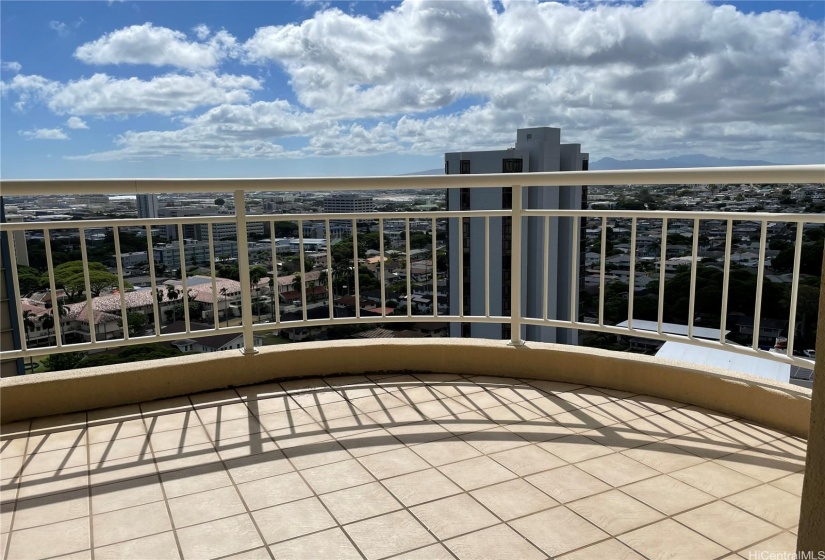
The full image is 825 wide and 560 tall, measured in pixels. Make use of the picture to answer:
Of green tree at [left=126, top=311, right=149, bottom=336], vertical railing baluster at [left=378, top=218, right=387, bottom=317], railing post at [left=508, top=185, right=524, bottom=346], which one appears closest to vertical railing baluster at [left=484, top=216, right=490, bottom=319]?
railing post at [left=508, top=185, right=524, bottom=346]

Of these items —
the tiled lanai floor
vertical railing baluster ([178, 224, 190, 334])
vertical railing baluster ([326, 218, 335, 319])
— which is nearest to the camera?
the tiled lanai floor

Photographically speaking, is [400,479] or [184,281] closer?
[400,479]

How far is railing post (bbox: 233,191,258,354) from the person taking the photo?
3.29 m

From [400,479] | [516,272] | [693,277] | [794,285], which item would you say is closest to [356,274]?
[516,272]

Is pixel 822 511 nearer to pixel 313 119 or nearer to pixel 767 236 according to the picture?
pixel 767 236

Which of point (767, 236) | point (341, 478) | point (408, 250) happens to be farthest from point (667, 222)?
point (341, 478)

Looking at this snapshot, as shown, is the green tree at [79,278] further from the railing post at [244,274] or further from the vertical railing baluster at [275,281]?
the vertical railing baluster at [275,281]

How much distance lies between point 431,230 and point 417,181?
34cm

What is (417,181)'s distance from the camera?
3324mm

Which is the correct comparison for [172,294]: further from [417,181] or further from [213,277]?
[417,181]

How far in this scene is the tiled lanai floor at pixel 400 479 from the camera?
6.26ft

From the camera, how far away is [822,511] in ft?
3.10

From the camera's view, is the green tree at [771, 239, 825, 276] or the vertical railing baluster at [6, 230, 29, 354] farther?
the vertical railing baluster at [6, 230, 29, 354]

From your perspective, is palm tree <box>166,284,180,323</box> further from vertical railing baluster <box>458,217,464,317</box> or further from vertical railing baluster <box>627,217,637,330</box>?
vertical railing baluster <box>627,217,637,330</box>
